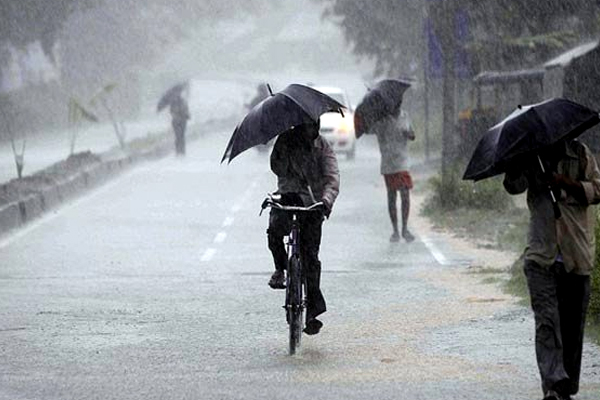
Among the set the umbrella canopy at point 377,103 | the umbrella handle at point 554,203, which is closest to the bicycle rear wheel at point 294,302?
the umbrella handle at point 554,203

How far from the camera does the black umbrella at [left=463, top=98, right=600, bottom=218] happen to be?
7.25 meters

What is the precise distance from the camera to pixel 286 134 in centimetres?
967

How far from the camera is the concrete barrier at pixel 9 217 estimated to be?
19.4m

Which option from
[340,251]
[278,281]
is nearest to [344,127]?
[340,251]

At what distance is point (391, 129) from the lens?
1681 cm

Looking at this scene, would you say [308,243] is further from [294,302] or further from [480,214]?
[480,214]

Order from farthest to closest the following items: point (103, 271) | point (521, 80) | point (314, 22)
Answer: point (314, 22)
point (521, 80)
point (103, 271)

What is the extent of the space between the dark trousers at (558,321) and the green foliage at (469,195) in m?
12.3

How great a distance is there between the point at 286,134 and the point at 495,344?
209cm

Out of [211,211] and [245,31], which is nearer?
[211,211]

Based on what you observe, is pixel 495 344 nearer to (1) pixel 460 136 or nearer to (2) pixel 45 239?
(2) pixel 45 239

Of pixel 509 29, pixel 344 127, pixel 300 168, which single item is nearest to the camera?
pixel 300 168

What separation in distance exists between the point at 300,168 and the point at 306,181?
0.10 m

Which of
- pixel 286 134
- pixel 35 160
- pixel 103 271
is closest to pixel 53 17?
pixel 35 160
